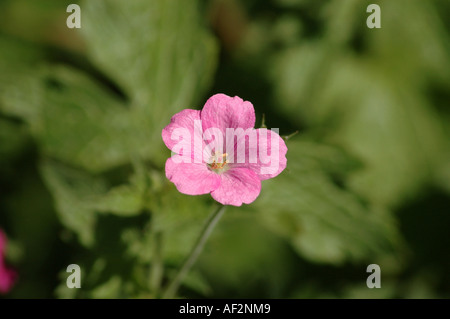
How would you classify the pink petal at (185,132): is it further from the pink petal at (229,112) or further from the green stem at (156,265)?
the green stem at (156,265)

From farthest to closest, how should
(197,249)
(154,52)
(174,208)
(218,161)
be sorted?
(154,52) → (174,208) → (197,249) → (218,161)

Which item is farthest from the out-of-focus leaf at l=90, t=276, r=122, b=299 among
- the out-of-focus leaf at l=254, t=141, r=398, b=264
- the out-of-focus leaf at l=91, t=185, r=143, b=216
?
the out-of-focus leaf at l=254, t=141, r=398, b=264

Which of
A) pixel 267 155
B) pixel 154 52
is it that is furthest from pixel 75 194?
pixel 267 155

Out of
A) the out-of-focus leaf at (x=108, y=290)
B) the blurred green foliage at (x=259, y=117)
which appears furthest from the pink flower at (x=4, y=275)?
the out-of-focus leaf at (x=108, y=290)


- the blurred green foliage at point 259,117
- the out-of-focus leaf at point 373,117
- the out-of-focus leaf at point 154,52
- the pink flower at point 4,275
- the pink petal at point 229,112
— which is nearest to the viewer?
the pink petal at point 229,112

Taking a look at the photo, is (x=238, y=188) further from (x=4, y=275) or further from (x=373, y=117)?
(x=373, y=117)

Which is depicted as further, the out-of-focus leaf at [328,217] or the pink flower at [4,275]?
the pink flower at [4,275]
